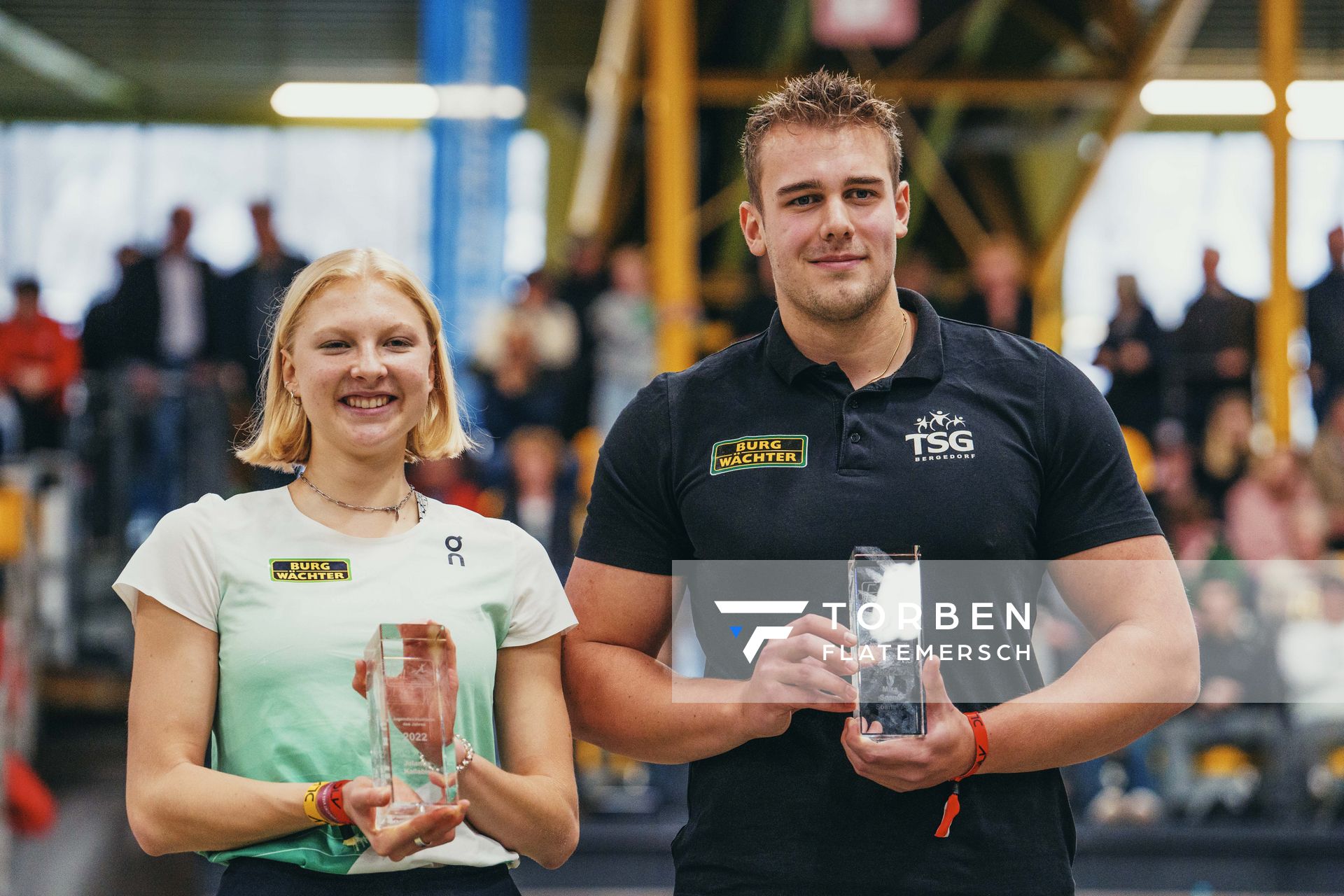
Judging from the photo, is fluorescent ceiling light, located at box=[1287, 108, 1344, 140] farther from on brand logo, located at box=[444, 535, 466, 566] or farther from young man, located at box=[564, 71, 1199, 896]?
on brand logo, located at box=[444, 535, 466, 566]

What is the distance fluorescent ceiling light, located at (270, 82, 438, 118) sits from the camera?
59.7 feet

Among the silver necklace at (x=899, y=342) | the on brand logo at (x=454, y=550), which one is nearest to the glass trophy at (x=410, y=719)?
the on brand logo at (x=454, y=550)

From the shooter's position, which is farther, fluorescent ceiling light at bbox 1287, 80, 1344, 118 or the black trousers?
fluorescent ceiling light at bbox 1287, 80, 1344, 118

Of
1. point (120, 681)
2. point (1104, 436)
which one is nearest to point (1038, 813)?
point (1104, 436)

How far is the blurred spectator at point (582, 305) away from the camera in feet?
26.6

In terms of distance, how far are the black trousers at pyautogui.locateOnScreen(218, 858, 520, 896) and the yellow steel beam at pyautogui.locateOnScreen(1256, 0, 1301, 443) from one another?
914cm

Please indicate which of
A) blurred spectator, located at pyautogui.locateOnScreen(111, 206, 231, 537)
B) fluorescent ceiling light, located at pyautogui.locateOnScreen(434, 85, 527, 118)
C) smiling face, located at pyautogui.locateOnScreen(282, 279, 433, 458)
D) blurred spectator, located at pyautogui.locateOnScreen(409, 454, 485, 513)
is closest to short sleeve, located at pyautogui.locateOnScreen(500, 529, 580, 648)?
smiling face, located at pyautogui.locateOnScreen(282, 279, 433, 458)

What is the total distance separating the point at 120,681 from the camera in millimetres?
7895

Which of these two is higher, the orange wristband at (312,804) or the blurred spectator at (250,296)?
the blurred spectator at (250,296)

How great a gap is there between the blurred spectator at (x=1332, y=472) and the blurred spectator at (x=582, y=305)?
3.85 m

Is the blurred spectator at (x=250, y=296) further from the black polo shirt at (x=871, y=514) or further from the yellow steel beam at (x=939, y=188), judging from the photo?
the black polo shirt at (x=871, y=514)

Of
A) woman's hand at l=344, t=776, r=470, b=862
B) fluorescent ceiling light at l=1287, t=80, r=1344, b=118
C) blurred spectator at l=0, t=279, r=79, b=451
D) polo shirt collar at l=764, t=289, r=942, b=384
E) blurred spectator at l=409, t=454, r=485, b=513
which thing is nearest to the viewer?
woman's hand at l=344, t=776, r=470, b=862

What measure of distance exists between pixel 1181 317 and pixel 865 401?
7.32 m

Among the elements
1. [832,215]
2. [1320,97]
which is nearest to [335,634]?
[832,215]
